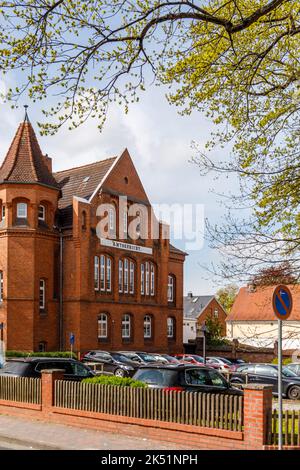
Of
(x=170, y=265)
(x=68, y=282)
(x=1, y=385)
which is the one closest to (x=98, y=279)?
(x=68, y=282)

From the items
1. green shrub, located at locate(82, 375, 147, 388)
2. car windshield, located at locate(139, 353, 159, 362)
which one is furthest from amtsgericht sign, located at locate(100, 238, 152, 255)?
green shrub, located at locate(82, 375, 147, 388)

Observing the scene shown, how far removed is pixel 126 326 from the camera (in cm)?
4609

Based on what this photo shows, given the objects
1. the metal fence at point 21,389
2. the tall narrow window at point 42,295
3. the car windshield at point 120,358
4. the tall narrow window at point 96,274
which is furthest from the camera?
the tall narrow window at point 96,274

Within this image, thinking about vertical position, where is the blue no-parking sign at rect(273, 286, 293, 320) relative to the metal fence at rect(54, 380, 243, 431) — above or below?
above

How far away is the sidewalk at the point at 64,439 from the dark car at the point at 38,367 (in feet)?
9.21

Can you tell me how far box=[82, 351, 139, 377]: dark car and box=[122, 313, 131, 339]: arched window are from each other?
11.2 meters

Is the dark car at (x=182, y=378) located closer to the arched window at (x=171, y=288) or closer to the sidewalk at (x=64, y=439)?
the sidewalk at (x=64, y=439)

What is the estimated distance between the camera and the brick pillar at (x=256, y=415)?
37.0ft

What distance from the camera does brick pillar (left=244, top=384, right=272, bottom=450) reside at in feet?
37.0

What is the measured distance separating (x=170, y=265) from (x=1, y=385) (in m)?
35.5

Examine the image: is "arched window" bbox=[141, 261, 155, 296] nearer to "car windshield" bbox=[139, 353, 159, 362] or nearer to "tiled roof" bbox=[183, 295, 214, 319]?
"car windshield" bbox=[139, 353, 159, 362]

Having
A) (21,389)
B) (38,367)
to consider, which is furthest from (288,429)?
(38,367)

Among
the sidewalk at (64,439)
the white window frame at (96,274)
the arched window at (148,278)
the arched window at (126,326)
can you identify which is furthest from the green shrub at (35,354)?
the sidewalk at (64,439)

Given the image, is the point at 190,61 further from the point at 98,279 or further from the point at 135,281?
→ the point at 135,281
